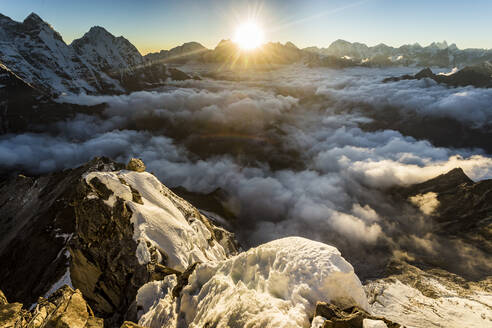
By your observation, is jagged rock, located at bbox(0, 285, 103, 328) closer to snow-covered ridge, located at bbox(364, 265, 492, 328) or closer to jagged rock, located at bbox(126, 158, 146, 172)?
jagged rock, located at bbox(126, 158, 146, 172)

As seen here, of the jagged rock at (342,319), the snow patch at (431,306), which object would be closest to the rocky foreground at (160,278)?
the jagged rock at (342,319)

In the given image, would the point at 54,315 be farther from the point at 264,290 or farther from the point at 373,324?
the point at 373,324

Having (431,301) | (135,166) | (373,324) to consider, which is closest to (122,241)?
(135,166)

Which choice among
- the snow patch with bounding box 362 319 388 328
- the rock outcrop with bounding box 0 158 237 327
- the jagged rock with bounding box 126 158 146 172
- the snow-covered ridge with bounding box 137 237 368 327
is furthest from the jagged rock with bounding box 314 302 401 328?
the jagged rock with bounding box 126 158 146 172

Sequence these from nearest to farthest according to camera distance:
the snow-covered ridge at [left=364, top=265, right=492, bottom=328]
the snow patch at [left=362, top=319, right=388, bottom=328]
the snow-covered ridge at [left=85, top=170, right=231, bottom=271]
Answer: the snow patch at [left=362, top=319, right=388, bottom=328], the snow-covered ridge at [left=85, top=170, right=231, bottom=271], the snow-covered ridge at [left=364, top=265, right=492, bottom=328]

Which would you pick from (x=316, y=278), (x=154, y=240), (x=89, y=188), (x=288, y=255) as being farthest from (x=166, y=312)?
(x=89, y=188)

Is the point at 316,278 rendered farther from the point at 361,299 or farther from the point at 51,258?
the point at 51,258

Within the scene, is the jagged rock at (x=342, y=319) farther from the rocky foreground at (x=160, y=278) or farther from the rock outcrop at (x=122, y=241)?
the rock outcrop at (x=122, y=241)
